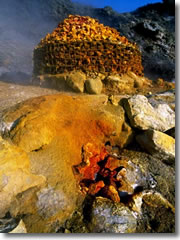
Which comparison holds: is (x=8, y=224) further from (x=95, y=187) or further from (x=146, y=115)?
(x=146, y=115)

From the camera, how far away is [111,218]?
119cm

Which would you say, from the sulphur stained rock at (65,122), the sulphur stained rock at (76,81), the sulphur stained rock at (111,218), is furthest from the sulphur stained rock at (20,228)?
the sulphur stained rock at (76,81)

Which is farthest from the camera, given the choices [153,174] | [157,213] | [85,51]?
[85,51]

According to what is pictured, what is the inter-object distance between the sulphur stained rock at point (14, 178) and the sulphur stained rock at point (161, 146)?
1.03m

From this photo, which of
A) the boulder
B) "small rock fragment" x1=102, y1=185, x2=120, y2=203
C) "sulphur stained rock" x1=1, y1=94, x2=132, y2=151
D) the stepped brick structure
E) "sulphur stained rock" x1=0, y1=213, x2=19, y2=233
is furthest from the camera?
the stepped brick structure

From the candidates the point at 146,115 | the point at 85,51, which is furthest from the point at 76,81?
the point at 146,115

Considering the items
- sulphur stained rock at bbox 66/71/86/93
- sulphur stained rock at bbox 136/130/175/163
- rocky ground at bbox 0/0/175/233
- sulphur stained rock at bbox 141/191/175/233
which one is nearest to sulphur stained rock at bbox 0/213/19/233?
rocky ground at bbox 0/0/175/233

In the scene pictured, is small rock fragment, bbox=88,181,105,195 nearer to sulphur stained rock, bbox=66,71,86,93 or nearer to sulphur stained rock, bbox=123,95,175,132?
sulphur stained rock, bbox=123,95,175,132

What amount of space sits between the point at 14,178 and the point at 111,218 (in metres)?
0.70

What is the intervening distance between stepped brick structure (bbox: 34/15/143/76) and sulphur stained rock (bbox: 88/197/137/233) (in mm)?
2621

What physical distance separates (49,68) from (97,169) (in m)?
2.63

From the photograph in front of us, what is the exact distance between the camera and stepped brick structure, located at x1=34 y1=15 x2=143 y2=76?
331 cm

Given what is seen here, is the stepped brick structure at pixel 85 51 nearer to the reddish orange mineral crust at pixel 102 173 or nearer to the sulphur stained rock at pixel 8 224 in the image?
the reddish orange mineral crust at pixel 102 173

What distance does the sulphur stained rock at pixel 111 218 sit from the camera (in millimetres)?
1158
